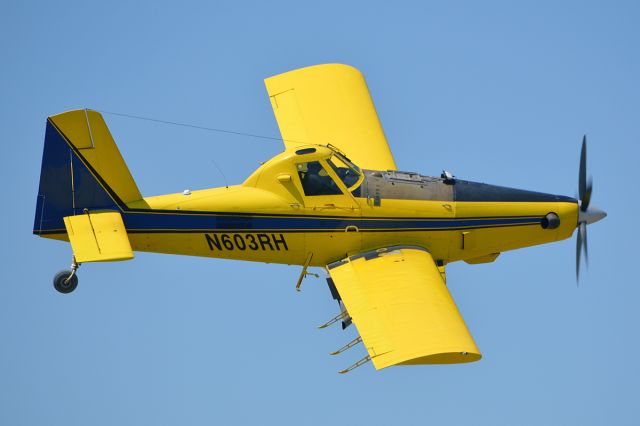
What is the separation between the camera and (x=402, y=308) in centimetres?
2759

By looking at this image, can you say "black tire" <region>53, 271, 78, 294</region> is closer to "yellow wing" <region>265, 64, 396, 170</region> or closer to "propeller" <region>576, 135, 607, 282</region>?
"yellow wing" <region>265, 64, 396, 170</region>

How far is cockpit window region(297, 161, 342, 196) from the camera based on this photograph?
1150 inches

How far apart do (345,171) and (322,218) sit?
3.15 feet

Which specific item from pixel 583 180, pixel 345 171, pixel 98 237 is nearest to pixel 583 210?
pixel 583 180

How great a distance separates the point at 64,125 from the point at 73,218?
5.38 feet

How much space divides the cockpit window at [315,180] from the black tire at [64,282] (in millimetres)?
4426

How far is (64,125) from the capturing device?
1125 inches

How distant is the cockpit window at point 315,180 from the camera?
29.2 metres

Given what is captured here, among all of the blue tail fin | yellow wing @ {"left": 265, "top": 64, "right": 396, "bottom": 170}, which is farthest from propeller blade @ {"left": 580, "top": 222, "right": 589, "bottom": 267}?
the blue tail fin

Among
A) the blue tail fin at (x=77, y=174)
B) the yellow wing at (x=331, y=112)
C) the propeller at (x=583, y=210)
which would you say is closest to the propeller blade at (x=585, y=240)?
the propeller at (x=583, y=210)

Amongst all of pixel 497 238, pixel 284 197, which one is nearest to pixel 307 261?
pixel 284 197

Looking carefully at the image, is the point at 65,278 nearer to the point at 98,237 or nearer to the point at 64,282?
the point at 64,282

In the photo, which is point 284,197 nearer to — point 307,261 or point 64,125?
point 307,261

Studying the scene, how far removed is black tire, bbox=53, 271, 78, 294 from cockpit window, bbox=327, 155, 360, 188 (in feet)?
16.6
